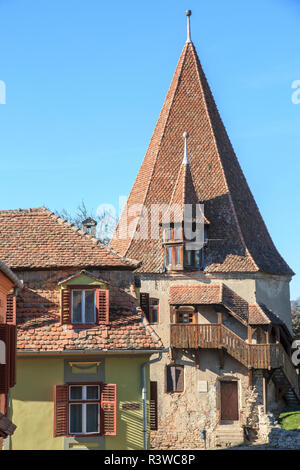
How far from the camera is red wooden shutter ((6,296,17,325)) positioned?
67.8 feet

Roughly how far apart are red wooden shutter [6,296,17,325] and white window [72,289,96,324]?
158cm

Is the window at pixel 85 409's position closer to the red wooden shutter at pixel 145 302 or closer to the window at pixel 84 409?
the window at pixel 84 409

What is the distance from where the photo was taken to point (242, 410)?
32.3m

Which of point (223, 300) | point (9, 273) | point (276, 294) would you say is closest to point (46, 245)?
point (9, 273)

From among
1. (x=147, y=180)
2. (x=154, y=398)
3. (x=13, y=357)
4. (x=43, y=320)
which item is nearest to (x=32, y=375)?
(x=43, y=320)

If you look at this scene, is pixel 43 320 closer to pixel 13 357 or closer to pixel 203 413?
pixel 13 357

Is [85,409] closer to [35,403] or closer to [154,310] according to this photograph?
[35,403]

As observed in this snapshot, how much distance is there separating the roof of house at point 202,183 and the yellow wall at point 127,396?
44.5ft

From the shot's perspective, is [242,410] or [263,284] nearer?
[242,410]

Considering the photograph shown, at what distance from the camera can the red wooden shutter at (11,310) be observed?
20.7m

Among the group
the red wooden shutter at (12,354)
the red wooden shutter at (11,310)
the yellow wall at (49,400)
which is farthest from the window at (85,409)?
the red wooden shutter at (12,354)
